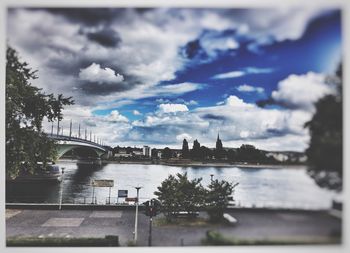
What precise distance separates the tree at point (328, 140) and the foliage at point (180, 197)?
3.92 meters

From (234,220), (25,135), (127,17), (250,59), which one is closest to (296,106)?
(250,59)

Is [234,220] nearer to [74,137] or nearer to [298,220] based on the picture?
[298,220]

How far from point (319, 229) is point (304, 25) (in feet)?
16.8

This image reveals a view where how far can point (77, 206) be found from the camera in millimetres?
13523

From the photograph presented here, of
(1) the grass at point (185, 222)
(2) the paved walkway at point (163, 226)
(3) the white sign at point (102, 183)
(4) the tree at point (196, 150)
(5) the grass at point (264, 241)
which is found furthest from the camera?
(4) the tree at point (196, 150)

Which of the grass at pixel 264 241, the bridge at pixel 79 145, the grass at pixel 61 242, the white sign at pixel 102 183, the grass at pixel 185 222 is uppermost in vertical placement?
the bridge at pixel 79 145

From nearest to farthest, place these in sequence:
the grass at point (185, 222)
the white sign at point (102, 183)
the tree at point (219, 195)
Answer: the grass at point (185, 222), the tree at point (219, 195), the white sign at point (102, 183)

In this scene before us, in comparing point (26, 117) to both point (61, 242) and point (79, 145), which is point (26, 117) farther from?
point (79, 145)

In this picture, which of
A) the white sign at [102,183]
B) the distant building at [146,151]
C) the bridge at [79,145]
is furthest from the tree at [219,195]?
Answer: the bridge at [79,145]

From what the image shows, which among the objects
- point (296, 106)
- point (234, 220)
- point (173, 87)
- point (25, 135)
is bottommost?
point (234, 220)

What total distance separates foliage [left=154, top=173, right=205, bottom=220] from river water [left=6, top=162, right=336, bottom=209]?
60.1 inches

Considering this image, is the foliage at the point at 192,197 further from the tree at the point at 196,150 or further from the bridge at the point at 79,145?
the bridge at the point at 79,145

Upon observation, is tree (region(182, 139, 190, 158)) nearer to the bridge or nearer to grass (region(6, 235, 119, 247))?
the bridge

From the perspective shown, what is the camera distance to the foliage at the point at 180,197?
40.2 ft
